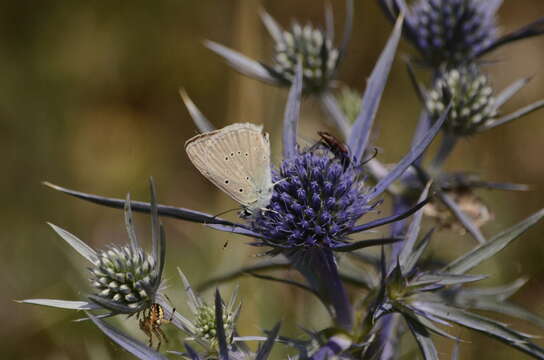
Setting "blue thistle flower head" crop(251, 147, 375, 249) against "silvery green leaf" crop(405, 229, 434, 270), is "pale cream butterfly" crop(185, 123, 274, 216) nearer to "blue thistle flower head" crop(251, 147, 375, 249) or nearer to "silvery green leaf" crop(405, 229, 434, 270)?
"blue thistle flower head" crop(251, 147, 375, 249)

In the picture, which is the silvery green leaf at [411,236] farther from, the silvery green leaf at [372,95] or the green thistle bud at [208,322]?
the green thistle bud at [208,322]

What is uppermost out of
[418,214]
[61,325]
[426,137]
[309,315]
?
[426,137]

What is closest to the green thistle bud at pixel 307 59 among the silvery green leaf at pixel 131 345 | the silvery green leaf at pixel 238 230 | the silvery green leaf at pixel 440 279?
the silvery green leaf at pixel 238 230

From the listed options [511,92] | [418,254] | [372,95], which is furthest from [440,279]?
[511,92]

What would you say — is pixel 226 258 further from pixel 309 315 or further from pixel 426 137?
pixel 426 137

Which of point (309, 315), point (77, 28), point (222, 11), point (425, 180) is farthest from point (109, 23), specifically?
point (425, 180)

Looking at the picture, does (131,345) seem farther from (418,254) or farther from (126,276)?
(418,254)

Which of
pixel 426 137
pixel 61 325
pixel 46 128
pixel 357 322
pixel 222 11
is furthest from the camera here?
pixel 222 11
